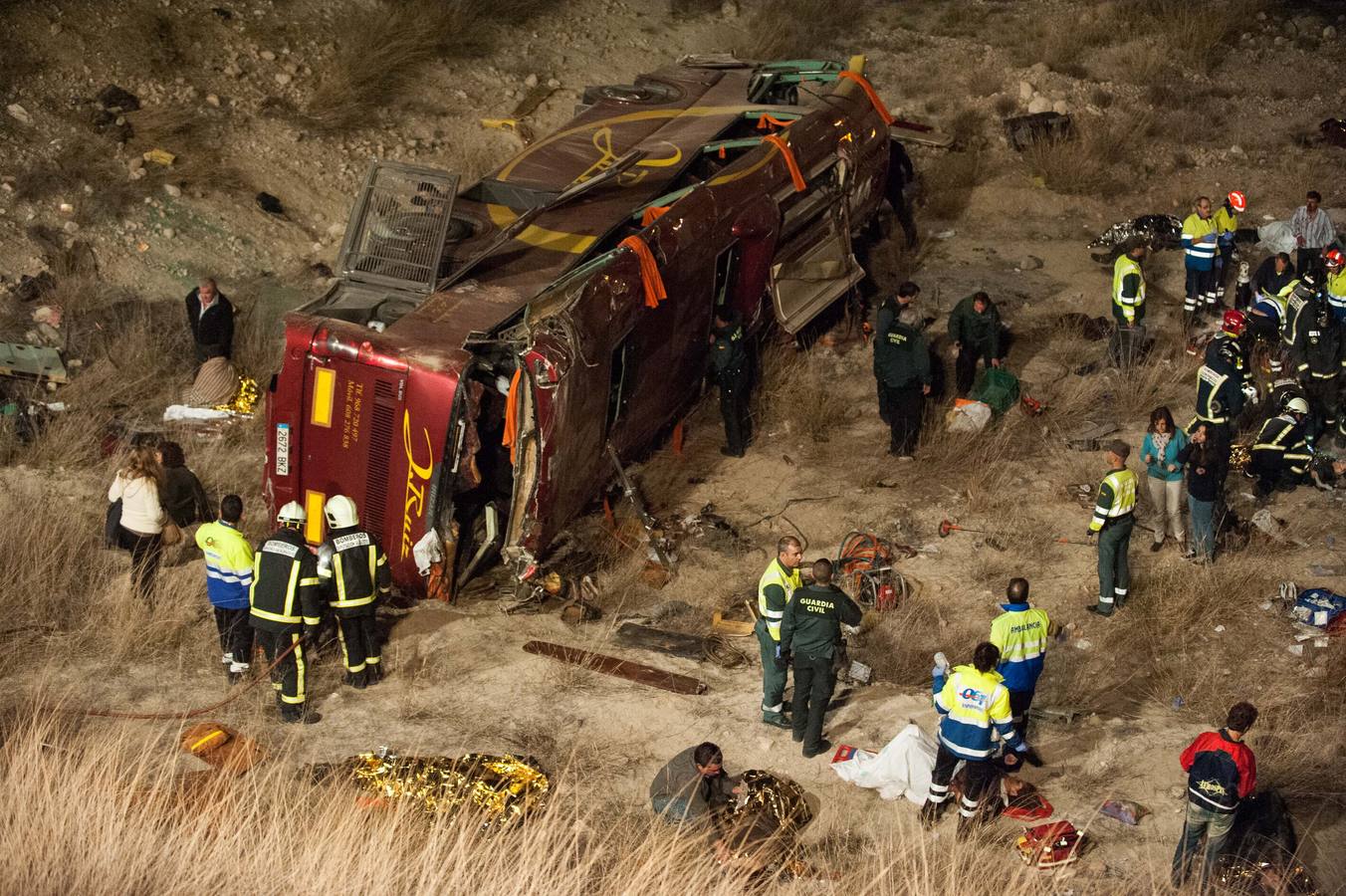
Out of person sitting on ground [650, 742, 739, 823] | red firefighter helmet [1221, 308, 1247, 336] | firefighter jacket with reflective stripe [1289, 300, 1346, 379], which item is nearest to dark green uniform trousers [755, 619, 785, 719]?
person sitting on ground [650, 742, 739, 823]

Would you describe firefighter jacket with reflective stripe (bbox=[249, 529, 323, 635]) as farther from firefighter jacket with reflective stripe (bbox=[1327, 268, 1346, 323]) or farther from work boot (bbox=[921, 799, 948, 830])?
firefighter jacket with reflective stripe (bbox=[1327, 268, 1346, 323])

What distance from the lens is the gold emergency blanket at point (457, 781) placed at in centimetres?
787

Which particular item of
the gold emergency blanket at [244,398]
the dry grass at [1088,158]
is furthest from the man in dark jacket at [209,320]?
the dry grass at [1088,158]

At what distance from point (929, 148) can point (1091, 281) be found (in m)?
3.15

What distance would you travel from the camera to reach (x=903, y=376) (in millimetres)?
11875

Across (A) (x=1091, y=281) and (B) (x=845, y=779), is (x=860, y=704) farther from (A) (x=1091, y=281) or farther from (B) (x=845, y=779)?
(A) (x=1091, y=281)

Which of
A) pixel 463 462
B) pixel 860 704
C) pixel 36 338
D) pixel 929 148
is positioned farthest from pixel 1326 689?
pixel 36 338

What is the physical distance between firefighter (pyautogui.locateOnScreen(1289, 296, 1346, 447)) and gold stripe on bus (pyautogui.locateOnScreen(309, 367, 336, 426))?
7.62 metres

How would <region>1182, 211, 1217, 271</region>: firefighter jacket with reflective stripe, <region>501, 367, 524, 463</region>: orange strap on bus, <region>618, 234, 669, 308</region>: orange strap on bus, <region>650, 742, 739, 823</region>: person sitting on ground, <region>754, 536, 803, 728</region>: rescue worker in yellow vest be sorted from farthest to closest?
<region>1182, 211, 1217, 271</region>: firefighter jacket with reflective stripe < <region>618, 234, 669, 308</region>: orange strap on bus < <region>501, 367, 524, 463</region>: orange strap on bus < <region>754, 536, 803, 728</region>: rescue worker in yellow vest < <region>650, 742, 739, 823</region>: person sitting on ground

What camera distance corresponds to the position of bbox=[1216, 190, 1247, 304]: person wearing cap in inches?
543

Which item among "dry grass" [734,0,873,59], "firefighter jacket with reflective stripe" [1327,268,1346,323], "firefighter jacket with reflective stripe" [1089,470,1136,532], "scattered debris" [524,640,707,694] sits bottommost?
"scattered debris" [524,640,707,694]

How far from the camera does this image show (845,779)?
339 inches

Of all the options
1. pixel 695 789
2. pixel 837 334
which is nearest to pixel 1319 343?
pixel 837 334

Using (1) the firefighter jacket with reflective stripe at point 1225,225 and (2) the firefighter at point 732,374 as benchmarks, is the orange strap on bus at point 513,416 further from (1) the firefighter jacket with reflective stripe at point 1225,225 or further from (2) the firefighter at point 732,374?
(1) the firefighter jacket with reflective stripe at point 1225,225
